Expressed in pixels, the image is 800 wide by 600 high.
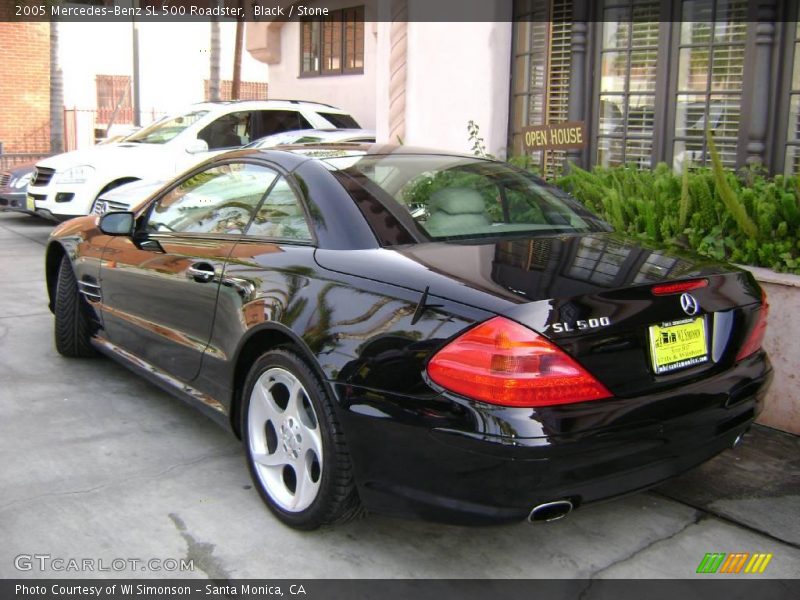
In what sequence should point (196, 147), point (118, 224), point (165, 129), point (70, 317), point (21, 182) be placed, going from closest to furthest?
point (118, 224)
point (70, 317)
point (196, 147)
point (165, 129)
point (21, 182)

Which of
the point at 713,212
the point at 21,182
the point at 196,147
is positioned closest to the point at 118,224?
the point at 713,212

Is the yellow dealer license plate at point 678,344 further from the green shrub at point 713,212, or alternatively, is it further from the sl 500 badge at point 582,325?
the green shrub at point 713,212

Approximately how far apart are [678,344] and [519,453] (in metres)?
0.77

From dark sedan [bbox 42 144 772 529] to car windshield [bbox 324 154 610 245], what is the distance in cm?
1

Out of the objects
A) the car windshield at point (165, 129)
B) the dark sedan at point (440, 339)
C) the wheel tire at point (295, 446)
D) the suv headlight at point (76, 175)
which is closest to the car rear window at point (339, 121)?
the car windshield at point (165, 129)

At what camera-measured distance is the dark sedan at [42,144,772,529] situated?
2797 mm

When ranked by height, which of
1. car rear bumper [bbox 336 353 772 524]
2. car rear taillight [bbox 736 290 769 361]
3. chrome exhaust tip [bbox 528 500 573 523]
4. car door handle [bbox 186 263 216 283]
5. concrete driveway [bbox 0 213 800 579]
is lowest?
concrete driveway [bbox 0 213 800 579]

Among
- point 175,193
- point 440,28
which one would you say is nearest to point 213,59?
point 440,28

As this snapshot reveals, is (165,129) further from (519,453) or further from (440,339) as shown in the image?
(519,453)

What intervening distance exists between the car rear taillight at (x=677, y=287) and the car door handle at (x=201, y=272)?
1961 millimetres

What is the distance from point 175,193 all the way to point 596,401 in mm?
2812

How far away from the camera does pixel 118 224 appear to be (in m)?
4.71

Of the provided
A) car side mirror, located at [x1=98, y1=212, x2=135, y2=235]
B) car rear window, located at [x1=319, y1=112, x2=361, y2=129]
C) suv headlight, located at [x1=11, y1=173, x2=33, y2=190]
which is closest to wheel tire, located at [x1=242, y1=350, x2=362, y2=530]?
car side mirror, located at [x1=98, y1=212, x2=135, y2=235]

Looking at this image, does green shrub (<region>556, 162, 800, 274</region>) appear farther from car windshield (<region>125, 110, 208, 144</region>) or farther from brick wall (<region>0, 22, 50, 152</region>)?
brick wall (<region>0, 22, 50, 152</region>)
